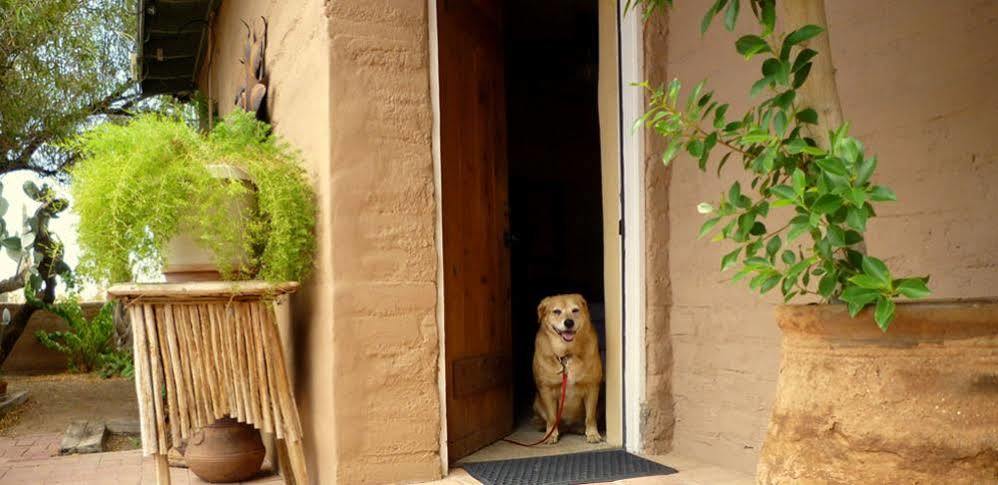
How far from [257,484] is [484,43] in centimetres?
225

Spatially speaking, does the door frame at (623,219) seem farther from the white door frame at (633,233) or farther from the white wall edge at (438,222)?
the white wall edge at (438,222)

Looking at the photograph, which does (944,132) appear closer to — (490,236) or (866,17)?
(866,17)

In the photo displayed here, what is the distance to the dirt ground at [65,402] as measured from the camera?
5465 mm

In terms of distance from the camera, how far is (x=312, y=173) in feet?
10.3

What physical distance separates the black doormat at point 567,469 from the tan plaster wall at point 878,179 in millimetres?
235

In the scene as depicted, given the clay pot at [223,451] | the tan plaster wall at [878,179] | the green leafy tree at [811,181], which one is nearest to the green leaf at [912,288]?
the green leafy tree at [811,181]

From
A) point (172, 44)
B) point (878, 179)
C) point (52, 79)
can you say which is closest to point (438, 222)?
point (878, 179)

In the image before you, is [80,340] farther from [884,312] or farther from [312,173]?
[884,312]

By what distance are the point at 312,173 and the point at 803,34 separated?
203cm

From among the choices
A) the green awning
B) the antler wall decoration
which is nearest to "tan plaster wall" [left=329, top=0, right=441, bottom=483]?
the antler wall decoration

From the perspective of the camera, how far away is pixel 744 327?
10.2ft

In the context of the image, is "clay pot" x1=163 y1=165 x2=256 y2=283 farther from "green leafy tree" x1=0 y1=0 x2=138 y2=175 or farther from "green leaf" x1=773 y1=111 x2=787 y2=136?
"green leafy tree" x1=0 y1=0 x2=138 y2=175

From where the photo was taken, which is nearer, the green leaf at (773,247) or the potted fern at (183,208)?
the green leaf at (773,247)

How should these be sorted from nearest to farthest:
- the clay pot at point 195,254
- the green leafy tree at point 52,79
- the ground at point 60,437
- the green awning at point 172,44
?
the clay pot at point 195,254 < the ground at point 60,437 < the green awning at point 172,44 < the green leafy tree at point 52,79
